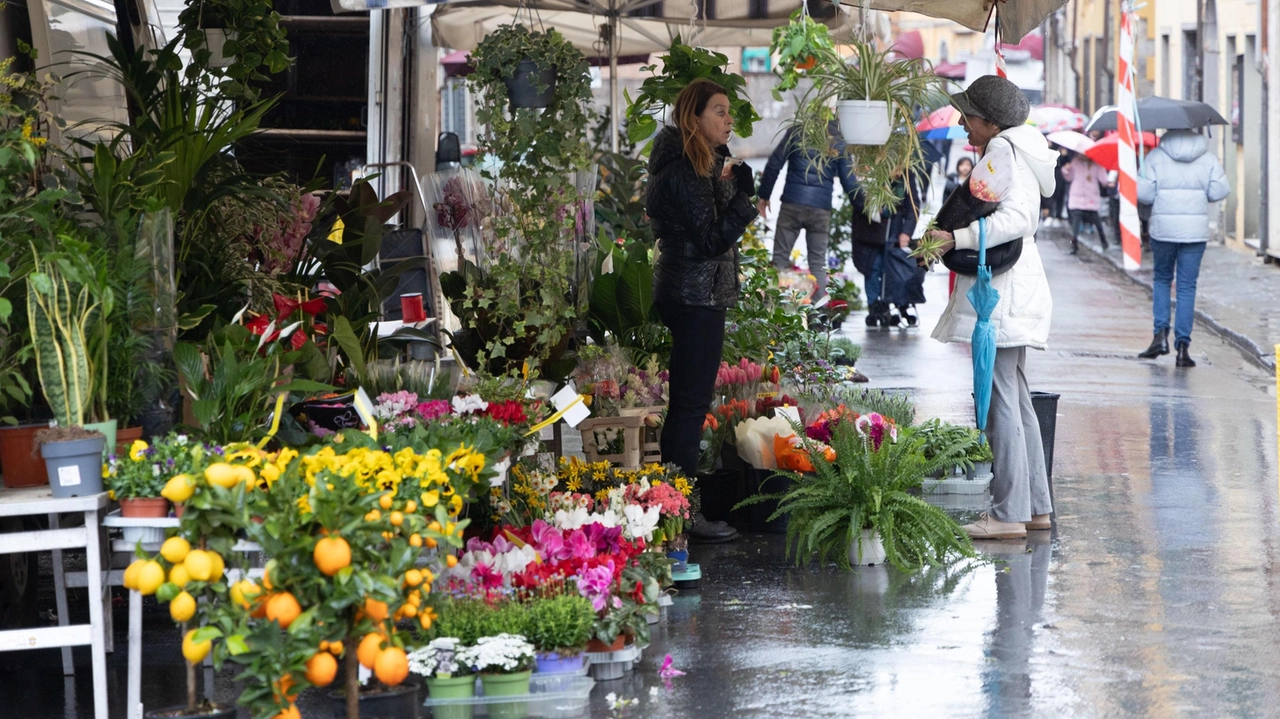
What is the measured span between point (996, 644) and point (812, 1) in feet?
16.7

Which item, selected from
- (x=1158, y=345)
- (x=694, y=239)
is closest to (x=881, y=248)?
(x=1158, y=345)

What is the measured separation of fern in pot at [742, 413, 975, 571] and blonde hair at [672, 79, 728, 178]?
4.13 feet

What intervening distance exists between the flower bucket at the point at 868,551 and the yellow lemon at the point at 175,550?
3.06 m

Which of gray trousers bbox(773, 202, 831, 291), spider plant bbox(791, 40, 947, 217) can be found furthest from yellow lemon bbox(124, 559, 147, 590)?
gray trousers bbox(773, 202, 831, 291)

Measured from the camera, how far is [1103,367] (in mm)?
12211

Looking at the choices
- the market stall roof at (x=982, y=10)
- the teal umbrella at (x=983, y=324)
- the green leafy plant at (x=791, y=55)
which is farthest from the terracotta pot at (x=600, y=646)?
the green leafy plant at (x=791, y=55)

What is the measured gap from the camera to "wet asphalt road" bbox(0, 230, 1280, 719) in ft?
14.4

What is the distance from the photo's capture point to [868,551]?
6.01 m

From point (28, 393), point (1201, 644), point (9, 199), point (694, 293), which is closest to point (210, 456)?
point (28, 393)

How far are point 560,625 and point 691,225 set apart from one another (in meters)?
2.07

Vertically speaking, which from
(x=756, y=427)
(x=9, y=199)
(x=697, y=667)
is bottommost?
(x=697, y=667)

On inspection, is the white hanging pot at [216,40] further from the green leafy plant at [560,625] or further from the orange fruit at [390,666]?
the orange fruit at [390,666]

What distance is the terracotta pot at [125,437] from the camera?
4.08 meters

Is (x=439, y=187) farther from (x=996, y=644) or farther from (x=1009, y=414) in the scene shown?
(x=996, y=644)
